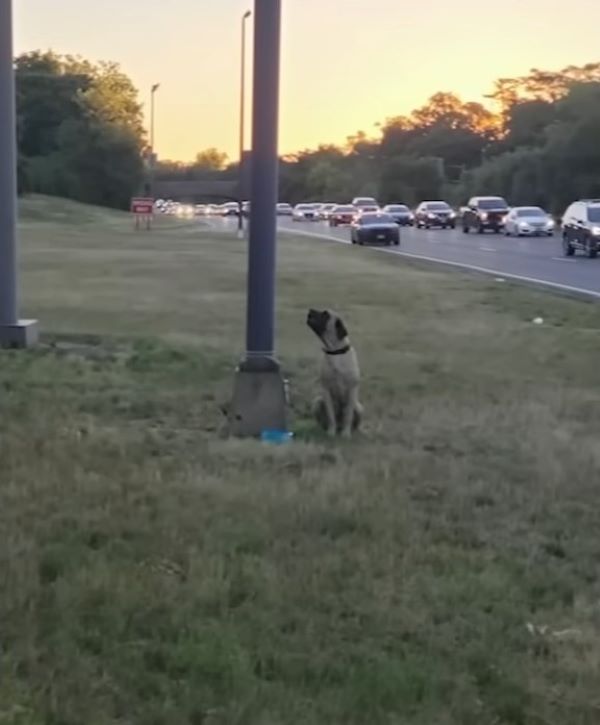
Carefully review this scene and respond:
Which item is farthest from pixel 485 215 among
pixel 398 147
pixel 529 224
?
pixel 398 147

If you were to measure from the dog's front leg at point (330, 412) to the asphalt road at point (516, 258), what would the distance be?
14.8m

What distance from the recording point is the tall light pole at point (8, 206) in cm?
1302

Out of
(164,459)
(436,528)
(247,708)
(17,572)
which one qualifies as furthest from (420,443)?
(247,708)

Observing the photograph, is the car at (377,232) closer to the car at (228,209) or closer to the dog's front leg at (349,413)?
the dog's front leg at (349,413)

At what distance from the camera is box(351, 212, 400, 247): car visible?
157 ft

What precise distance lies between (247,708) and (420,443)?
465cm

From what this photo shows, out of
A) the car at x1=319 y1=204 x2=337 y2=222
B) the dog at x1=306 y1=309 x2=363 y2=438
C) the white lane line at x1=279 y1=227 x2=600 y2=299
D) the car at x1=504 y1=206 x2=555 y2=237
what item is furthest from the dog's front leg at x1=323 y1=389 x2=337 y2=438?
the car at x1=319 y1=204 x2=337 y2=222

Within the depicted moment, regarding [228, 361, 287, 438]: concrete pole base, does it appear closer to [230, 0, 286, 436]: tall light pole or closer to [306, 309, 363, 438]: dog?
[230, 0, 286, 436]: tall light pole

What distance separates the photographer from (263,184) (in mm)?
8609

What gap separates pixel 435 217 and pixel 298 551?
65376mm

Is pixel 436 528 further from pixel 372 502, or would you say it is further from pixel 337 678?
pixel 337 678

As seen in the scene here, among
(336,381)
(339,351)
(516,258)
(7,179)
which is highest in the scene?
(7,179)

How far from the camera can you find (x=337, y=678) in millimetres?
4125

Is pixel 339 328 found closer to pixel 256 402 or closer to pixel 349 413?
pixel 349 413
